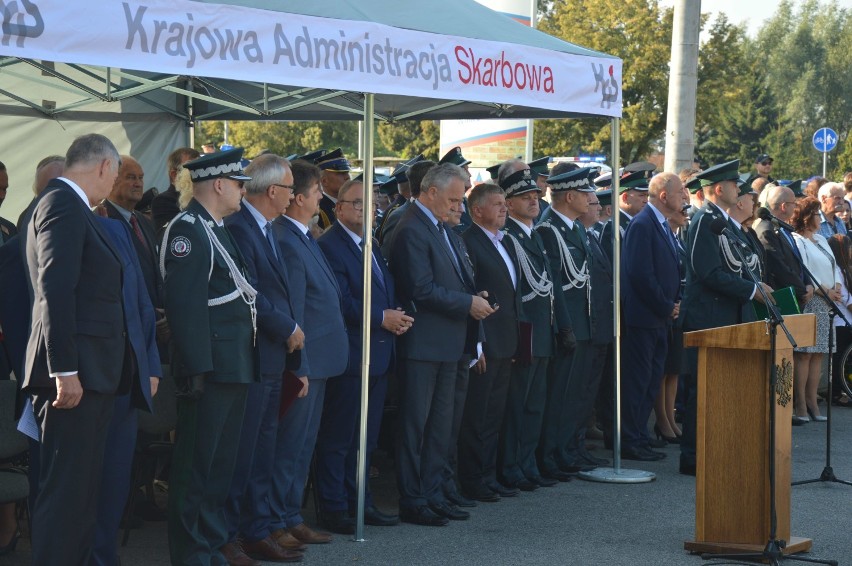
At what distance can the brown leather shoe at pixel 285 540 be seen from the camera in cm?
658

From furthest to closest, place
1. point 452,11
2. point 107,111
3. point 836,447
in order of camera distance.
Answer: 1. point 107,111
2. point 836,447
3. point 452,11

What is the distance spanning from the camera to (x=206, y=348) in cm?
569

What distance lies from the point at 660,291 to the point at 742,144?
6669 cm

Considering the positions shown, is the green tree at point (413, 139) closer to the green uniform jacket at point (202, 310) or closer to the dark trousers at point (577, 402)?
the dark trousers at point (577, 402)

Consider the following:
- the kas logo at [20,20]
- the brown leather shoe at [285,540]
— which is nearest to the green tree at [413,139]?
the brown leather shoe at [285,540]

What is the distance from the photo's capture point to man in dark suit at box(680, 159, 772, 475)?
28.9ft

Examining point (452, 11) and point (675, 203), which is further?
point (675, 203)

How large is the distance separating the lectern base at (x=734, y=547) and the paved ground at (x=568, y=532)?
2.3 inches

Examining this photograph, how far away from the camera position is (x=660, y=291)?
9641mm

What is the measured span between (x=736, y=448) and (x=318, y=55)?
2989 mm

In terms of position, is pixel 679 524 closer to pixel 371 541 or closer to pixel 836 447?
pixel 371 541

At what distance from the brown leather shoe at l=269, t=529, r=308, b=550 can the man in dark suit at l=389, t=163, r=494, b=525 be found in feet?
3.19

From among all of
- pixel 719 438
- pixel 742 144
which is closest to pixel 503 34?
pixel 719 438

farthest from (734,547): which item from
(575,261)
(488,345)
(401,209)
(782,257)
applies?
(782,257)
